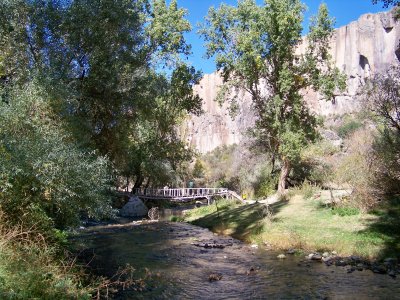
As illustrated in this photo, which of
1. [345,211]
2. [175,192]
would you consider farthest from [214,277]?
[175,192]

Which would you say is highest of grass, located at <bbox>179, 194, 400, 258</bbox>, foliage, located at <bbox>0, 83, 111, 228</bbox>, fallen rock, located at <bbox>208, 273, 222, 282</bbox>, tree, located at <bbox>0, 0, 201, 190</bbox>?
tree, located at <bbox>0, 0, 201, 190</bbox>

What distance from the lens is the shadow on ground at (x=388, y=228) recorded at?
13.7m

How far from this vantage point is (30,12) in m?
14.6

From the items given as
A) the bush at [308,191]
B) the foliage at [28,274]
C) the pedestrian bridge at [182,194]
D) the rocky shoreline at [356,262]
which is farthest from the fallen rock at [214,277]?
the pedestrian bridge at [182,194]

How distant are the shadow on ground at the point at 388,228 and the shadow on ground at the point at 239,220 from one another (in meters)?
6.47

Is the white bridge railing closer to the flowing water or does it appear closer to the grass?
the grass

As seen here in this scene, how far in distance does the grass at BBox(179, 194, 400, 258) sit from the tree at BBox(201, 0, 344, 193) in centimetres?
475

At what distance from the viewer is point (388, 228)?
15.3 m

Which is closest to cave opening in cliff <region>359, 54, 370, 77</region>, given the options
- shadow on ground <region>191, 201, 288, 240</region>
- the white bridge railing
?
the white bridge railing

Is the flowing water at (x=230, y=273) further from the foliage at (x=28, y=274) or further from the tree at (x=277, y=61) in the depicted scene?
the tree at (x=277, y=61)

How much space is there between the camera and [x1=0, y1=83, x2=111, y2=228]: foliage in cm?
874

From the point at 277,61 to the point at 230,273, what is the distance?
18.2m

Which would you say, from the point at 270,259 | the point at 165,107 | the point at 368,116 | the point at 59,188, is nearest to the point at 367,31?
the point at 165,107

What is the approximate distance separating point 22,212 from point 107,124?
894 cm
